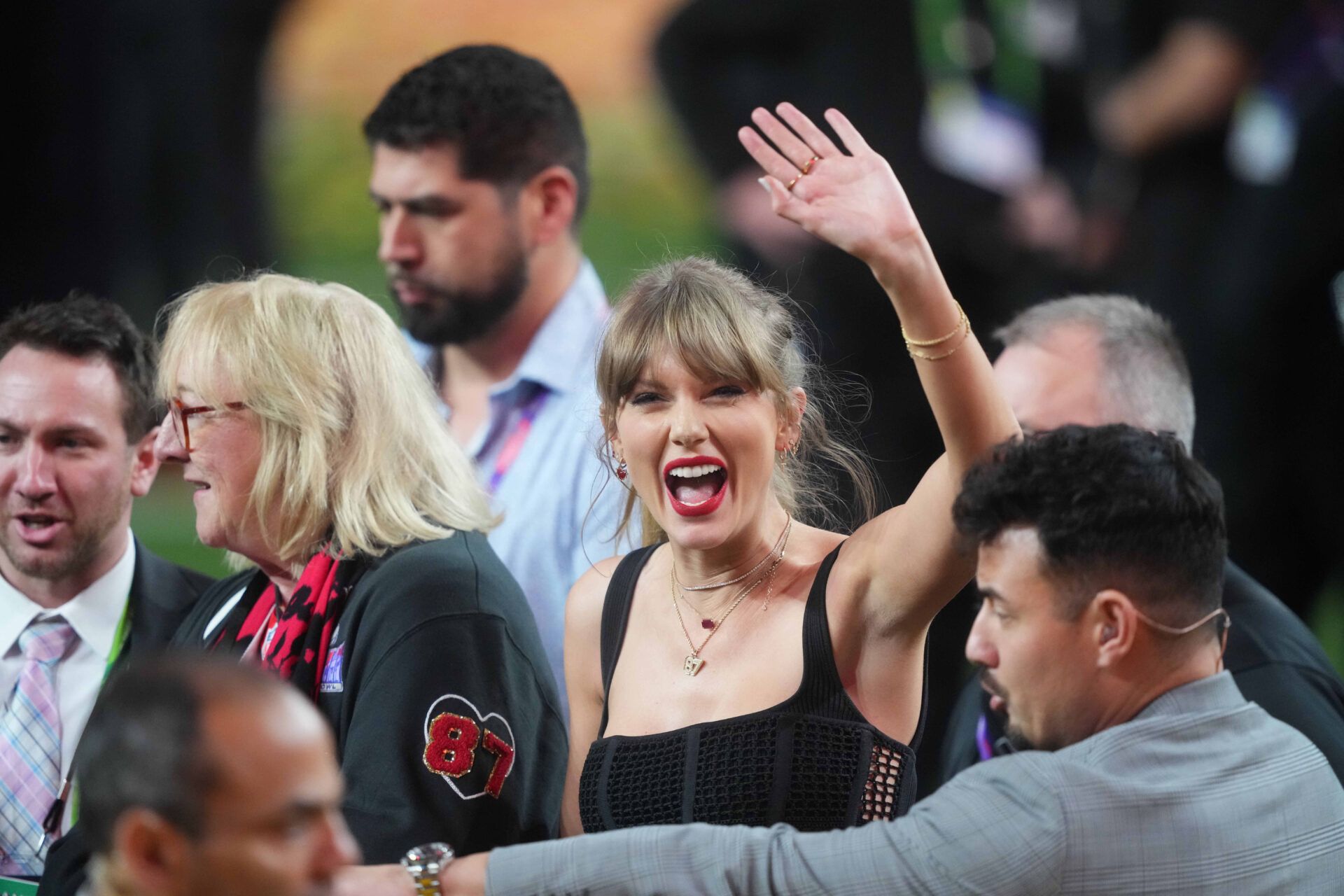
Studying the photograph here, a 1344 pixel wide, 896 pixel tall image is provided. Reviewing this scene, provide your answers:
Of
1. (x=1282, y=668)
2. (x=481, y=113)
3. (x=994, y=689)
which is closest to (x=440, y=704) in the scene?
(x=994, y=689)

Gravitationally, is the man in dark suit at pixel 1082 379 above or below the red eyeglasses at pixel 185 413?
below

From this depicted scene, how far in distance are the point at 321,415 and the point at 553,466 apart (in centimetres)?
112

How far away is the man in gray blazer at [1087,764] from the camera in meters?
1.72

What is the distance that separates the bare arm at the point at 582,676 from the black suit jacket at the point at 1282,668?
107 cm

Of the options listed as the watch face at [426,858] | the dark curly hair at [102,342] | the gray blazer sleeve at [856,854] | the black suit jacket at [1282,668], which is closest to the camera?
the gray blazer sleeve at [856,854]

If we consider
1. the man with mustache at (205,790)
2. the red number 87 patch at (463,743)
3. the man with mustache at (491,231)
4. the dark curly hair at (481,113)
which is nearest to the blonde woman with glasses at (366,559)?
the red number 87 patch at (463,743)

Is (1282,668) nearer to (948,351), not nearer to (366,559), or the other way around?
(948,351)

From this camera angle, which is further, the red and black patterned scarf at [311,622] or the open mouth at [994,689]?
the red and black patterned scarf at [311,622]

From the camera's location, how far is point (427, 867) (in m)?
1.91

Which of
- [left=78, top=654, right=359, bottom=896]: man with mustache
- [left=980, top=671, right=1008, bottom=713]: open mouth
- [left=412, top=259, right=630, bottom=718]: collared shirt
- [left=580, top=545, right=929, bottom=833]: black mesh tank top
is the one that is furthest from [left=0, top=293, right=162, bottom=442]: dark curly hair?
[left=980, top=671, right=1008, bottom=713]: open mouth

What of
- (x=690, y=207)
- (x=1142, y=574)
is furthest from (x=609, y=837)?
(x=690, y=207)

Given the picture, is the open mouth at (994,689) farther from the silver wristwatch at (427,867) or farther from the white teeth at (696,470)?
the silver wristwatch at (427,867)

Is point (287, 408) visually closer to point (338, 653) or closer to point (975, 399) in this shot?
point (338, 653)

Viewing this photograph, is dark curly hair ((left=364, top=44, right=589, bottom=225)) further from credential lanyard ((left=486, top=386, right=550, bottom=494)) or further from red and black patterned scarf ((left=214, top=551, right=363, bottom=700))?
red and black patterned scarf ((left=214, top=551, right=363, bottom=700))
